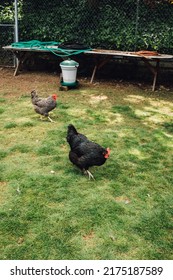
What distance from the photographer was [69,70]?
26.3 ft

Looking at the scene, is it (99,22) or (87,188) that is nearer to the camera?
(87,188)

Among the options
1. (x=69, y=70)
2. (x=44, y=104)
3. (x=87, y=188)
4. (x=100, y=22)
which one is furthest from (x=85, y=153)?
(x=100, y=22)

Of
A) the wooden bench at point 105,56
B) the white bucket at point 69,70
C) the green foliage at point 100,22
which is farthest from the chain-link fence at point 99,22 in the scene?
the white bucket at point 69,70

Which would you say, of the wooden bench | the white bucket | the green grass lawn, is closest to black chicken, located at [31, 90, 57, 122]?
the green grass lawn

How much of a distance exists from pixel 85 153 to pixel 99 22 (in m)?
6.62

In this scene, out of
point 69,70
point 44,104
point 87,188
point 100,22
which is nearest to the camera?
point 87,188

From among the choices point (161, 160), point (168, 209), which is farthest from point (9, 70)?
point (168, 209)

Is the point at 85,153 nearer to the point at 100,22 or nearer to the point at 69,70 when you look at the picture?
the point at 69,70

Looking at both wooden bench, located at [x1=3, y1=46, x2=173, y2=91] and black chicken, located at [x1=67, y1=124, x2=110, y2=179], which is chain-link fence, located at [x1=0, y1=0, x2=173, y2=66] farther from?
black chicken, located at [x1=67, y1=124, x2=110, y2=179]

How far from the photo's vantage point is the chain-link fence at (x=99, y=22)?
905 cm

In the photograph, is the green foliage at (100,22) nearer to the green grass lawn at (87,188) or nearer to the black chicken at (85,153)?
the green grass lawn at (87,188)

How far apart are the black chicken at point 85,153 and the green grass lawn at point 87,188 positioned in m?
0.23

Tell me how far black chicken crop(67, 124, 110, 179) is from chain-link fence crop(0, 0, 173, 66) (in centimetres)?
573

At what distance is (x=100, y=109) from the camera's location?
7004mm
